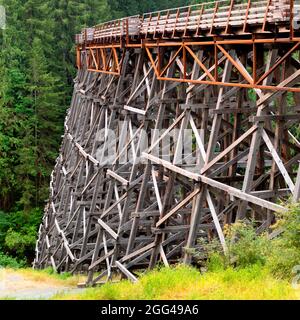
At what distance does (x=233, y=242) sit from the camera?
8.32 m

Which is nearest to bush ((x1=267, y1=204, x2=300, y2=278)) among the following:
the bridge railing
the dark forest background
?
the bridge railing

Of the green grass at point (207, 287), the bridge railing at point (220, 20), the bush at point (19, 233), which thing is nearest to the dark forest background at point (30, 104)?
the bush at point (19, 233)

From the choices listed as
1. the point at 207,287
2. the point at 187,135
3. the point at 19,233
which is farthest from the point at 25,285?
the point at 19,233

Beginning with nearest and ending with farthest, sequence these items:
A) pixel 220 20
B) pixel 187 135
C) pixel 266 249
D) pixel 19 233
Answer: pixel 266 249
pixel 220 20
pixel 187 135
pixel 19 233

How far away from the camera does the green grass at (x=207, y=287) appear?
260 inches

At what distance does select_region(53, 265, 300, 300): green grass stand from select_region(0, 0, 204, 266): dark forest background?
1970 cm

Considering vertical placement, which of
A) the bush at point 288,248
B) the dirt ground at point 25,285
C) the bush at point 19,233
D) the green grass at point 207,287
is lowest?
the bush at point 19,233

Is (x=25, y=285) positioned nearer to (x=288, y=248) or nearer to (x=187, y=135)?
(x=187, y=135)

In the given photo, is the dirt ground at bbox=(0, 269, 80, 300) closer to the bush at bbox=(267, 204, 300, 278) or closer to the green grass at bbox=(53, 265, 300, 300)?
the green grass at bbox=(53, 265, 300, 300)

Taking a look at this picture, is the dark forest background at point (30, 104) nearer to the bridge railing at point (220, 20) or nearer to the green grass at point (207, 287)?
the bridge railing at point (220, 20)

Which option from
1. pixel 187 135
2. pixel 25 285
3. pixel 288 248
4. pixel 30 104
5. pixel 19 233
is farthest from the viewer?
pixel 30 104

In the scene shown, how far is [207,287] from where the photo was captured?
7207 mm

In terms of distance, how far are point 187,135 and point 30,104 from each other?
65.1 feet

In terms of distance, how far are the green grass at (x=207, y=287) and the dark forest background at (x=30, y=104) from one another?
1970 cm
